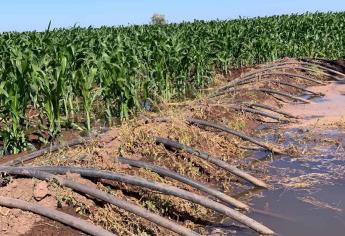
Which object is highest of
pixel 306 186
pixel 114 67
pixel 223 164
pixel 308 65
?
pixel 114 67

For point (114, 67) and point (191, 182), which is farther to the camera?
point (114, 67)

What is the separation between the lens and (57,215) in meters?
4.41

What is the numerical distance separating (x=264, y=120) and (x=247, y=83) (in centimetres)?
381

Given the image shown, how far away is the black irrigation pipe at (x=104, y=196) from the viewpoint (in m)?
4.38

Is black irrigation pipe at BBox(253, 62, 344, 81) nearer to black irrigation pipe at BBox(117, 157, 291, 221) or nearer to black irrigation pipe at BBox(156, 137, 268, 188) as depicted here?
black irrigation pipe at BBox(156, 137, 268, 188)

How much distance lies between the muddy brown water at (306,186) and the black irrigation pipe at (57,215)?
130cm

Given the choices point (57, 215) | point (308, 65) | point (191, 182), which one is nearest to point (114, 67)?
point (191, 182)

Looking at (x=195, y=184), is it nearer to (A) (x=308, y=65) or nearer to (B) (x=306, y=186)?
(B) (x=306, y=186)

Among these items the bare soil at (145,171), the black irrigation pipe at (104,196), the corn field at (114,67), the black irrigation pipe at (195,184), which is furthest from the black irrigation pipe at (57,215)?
the corn field at (114,67)

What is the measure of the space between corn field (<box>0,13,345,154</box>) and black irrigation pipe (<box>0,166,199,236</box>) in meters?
2.24

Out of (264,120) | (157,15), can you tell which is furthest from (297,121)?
(157,15)

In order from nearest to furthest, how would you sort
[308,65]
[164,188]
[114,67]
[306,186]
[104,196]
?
[104,196]
[164,188]
[306,186]
[114,67]
[308,65]

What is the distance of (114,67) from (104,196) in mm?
4417

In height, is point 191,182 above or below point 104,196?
below
